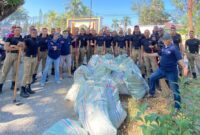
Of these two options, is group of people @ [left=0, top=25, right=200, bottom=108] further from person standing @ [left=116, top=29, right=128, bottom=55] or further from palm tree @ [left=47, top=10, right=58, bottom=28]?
palm tree @ [left=47, top=10, right=58, bottom=28]

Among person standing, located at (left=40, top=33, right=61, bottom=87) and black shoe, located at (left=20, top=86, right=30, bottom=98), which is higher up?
person standing, located at (left=40, top=33, right=61, bottom=87)

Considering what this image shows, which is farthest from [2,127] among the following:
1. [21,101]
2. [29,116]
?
[21,101]

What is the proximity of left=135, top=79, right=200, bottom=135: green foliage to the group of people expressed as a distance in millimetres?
1134

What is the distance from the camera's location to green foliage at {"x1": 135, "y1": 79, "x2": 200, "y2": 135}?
227cm

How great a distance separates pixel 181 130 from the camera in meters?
2.28

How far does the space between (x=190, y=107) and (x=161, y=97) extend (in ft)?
14.4

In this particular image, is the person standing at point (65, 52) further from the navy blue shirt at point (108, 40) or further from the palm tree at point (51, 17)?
the palm tree at point (51, 17)

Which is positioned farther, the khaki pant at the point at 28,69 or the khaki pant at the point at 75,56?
the khaki pant at the point at 75,56

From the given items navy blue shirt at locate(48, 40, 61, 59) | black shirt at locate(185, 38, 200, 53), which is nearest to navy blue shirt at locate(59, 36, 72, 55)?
navy blue shirt at locate(48, 40, 61, 59)

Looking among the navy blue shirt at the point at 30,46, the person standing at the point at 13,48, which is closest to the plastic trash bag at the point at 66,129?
the person standing at the point at 13,48

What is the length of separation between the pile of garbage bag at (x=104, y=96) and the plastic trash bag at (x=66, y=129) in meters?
0.06

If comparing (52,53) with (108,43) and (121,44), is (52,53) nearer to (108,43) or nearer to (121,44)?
(108,43)

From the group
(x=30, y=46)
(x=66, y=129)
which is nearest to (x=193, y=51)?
(x=30, y=46)

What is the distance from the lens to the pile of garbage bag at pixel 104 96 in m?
4.54
